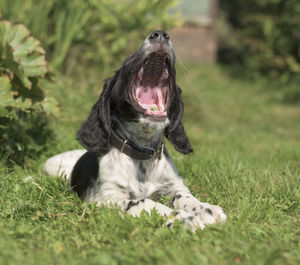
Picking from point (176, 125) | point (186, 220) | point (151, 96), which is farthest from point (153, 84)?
point (186, 220)

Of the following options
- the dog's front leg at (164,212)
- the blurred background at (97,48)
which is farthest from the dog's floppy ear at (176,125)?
the dog's front leg at (164,212)

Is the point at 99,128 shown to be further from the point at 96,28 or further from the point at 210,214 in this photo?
the point at 96,28

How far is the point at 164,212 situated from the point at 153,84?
4.24 feet

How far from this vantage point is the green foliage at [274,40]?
44.1 feet

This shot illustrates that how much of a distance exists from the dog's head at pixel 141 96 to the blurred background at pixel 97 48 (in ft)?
0.82

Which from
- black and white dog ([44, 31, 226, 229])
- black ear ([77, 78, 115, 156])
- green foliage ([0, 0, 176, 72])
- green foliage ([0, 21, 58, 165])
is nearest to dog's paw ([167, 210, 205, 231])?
black and white dog ([44, 31, 226, 229])

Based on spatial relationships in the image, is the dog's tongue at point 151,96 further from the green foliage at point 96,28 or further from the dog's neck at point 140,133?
the green foliage at point 96,28

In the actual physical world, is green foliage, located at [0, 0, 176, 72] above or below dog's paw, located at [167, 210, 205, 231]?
above

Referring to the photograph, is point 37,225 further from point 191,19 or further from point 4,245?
Result: point 191,19

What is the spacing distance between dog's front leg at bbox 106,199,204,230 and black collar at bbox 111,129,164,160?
466mm

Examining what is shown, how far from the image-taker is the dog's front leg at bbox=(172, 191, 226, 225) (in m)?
2.76

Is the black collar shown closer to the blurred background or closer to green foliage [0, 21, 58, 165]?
the blurred background

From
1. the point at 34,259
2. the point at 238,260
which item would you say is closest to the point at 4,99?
the point at 34,259

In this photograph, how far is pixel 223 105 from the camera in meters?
11.6
